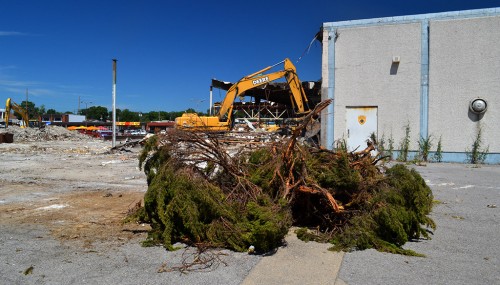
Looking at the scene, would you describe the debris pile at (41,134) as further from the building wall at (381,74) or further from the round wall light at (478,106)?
the round wall light at (478,106)

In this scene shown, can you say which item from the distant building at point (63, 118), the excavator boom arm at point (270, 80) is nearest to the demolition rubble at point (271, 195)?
the excavator boom arm at point (270, 80)

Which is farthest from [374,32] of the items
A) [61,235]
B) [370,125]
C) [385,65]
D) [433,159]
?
[61,235]

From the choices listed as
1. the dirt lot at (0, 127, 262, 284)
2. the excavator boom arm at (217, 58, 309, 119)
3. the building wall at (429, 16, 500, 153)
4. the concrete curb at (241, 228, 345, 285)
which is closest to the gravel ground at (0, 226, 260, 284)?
the dirt lot at (0, 127, 262, 284)

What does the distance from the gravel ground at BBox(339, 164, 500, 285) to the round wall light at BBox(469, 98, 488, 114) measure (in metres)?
9.84

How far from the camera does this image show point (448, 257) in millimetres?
4465

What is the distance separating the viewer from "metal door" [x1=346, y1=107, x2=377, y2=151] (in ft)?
57.6

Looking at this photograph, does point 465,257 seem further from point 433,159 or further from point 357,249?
point 433,159

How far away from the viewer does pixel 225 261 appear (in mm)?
4293

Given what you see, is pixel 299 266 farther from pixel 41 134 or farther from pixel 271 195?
pixel 41 134

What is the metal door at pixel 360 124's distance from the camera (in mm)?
17547

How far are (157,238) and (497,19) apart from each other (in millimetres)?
16905

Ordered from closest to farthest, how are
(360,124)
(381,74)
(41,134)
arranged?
(381,74) < (360,124) < (41,134)

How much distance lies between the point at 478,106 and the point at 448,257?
13646 mm

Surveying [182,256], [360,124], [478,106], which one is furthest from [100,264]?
[478,106]
